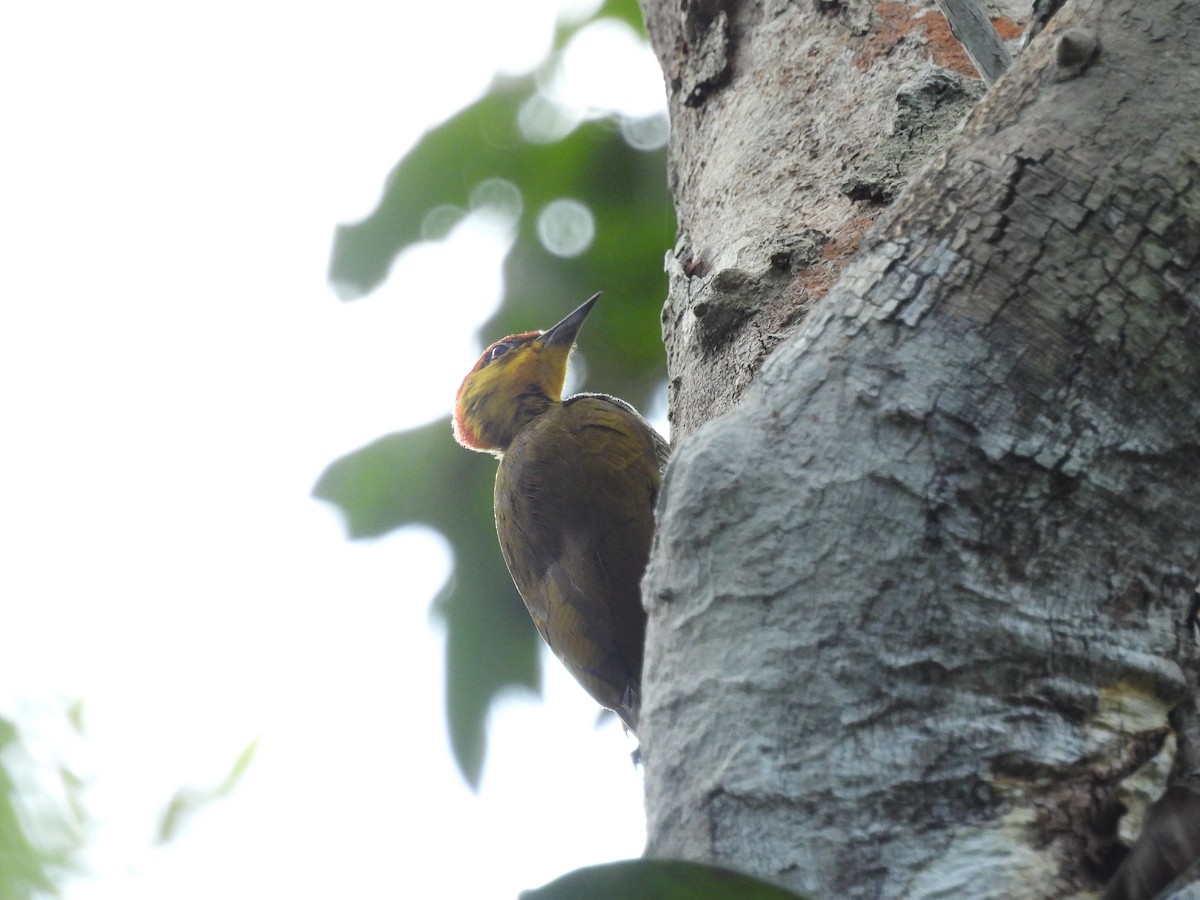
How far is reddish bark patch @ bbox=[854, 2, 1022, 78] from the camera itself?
2273mm

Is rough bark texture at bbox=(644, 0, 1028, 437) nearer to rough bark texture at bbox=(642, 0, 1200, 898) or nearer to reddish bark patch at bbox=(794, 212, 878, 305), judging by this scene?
reddish bark patch at bbox=(794, 212, 878, 305)

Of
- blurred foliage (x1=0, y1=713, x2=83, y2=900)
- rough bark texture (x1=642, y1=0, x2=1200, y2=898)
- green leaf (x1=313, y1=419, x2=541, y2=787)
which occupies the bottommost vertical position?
green leaf (x1=313, y1=419, x2=541, y2=787)

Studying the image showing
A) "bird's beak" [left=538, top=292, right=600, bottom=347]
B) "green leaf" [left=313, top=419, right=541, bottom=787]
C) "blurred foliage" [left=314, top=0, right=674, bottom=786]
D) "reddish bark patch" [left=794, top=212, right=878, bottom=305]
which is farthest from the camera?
"bird's beak" [left=538, top=292, right=600, bottom=347]

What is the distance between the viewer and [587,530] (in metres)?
3.32

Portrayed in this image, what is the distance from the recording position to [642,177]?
428cm

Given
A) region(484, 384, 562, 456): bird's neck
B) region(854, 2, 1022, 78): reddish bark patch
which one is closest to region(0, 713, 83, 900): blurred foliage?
region(854, 2, 1022, 78): reddish bark patch

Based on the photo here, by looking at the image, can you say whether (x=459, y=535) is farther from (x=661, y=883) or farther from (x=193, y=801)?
(x=661, y=883)

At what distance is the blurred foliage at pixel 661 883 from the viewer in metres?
0.95

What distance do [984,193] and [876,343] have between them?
0.74ft

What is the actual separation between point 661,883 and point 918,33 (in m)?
1.88

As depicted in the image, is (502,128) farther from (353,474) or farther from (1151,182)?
(1151,182)

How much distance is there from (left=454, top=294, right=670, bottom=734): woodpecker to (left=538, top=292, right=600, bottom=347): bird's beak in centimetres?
43

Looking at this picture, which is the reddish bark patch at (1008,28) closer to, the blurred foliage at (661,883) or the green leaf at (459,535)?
the blurred foliage at (661,883)

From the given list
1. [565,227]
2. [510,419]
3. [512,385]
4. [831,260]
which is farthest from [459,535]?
[831,260]
